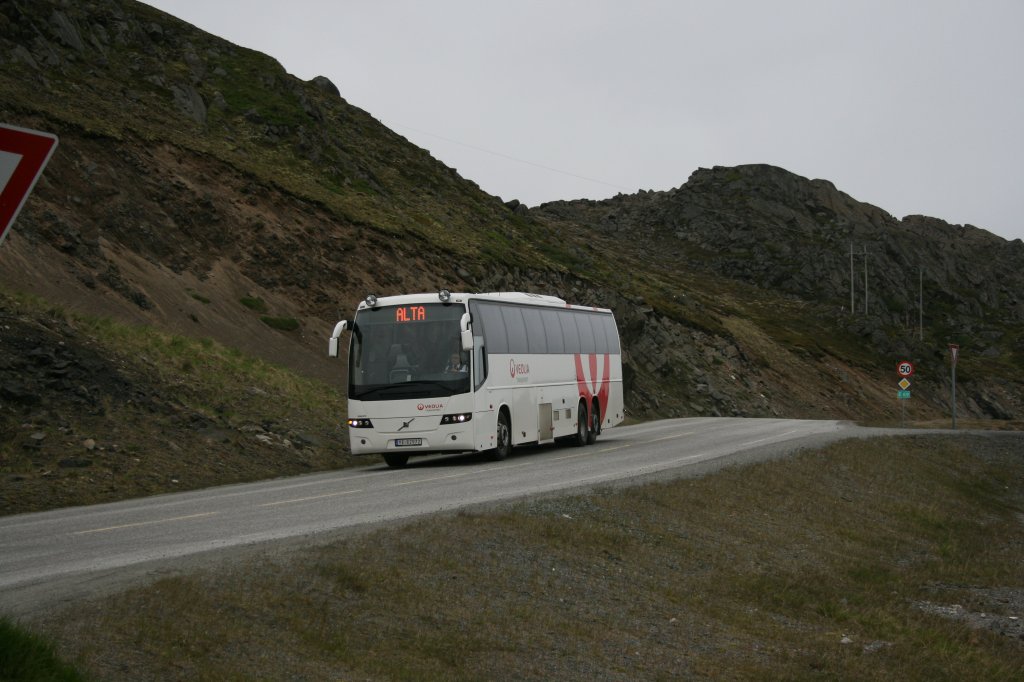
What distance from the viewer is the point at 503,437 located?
987 inches

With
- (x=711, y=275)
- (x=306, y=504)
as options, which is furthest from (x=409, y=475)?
(x=711, y=275)

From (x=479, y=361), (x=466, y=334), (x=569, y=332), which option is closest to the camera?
(x=466, y=334)

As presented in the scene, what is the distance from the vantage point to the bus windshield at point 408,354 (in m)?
23.3

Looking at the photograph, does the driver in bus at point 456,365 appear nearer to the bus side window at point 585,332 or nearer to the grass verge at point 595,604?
the grass verge at point 595,604

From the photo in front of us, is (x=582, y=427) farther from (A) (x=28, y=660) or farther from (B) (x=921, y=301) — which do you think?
(B) (x=921, y=301)

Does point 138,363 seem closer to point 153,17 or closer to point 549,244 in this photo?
point 153,17

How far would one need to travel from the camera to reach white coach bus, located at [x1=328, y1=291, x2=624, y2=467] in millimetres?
23188

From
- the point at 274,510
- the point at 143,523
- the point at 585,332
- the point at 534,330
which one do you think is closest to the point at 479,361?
the point at 534,330

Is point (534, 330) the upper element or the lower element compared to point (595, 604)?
upper

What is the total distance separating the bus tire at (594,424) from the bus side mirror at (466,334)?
320 inches

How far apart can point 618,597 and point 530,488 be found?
7.32 m

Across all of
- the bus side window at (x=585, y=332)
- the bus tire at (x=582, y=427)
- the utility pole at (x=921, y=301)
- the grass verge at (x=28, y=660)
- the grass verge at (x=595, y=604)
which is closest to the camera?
the grass verge at (x=28, y=660)

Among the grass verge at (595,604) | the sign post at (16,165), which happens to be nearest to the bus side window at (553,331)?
the grass verge at (595,604)

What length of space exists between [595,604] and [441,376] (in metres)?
13.2
